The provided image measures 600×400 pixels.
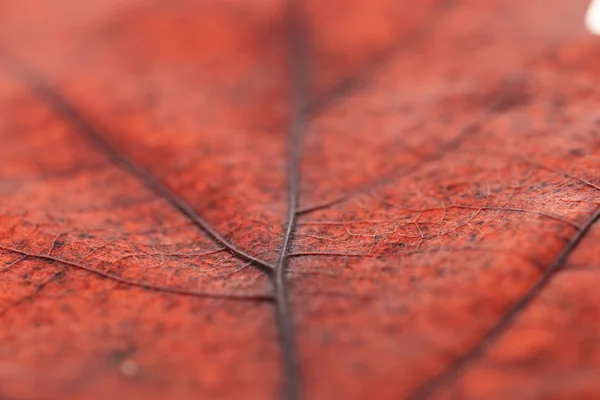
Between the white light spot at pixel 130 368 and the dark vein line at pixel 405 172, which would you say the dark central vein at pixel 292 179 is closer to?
the dark vein line at pixel 405 172

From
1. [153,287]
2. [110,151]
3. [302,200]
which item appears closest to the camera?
[153,287]

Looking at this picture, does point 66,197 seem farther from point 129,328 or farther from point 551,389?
point 551,389

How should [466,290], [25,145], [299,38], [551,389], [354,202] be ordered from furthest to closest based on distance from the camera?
[299,38] < [25,145] < [354,202] < [466,290] < [551,389]

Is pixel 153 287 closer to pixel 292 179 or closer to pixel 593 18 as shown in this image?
pixel 292 179

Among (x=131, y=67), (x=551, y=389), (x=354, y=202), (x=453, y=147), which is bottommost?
(x=551, y=389)

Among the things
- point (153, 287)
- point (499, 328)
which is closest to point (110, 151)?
point (153, 287)

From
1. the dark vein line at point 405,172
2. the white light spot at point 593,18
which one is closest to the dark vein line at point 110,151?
the dark vein line at point 405,172

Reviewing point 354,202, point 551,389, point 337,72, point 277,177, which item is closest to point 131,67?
point 337,72
